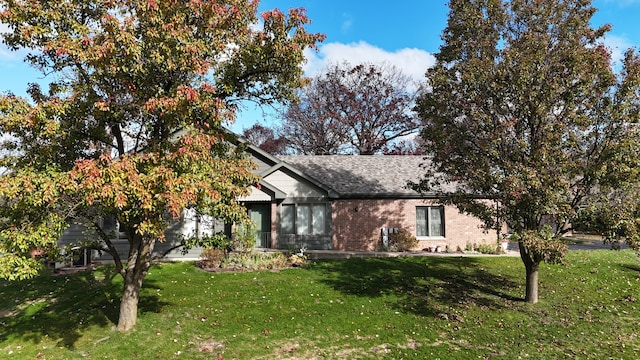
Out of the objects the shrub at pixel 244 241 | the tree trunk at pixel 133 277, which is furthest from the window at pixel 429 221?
the tree trunk at pixel 133 277

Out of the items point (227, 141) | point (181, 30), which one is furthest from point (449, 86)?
point (181, 30)

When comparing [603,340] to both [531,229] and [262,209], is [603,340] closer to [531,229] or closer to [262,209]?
[531,229]

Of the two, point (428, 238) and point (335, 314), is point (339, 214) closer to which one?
point (428, 238)

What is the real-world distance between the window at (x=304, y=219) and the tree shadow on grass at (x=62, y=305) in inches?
324

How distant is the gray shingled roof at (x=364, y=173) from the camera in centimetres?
2230

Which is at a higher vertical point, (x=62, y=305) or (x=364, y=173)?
(x=364, y=173)

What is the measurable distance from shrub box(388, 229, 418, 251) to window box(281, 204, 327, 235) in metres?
3.60

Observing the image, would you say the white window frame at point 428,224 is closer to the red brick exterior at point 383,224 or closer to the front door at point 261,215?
the red brick exterior at point 383,224

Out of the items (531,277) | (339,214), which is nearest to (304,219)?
(339,214)

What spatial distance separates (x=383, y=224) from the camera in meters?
22.1

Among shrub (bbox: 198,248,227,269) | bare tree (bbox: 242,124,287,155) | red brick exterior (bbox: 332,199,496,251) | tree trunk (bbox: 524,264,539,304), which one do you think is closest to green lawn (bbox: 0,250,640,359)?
tree trunk (bbox: 524,264,539,304)

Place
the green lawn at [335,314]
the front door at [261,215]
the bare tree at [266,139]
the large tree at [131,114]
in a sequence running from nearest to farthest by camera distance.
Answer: the large tree at [131,114] < the green lawn at [335,314] < the front door at [261,215] < the bare tree at [266,139]

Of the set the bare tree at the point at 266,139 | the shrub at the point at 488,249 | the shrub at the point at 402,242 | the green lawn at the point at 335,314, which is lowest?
the green lawn at the point at 335,314

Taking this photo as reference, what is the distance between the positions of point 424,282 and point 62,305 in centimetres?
1215
